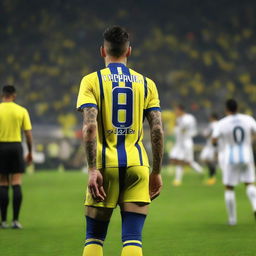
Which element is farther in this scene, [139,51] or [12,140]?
[139,51]

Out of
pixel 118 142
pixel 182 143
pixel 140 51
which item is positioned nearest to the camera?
pixel 118 142

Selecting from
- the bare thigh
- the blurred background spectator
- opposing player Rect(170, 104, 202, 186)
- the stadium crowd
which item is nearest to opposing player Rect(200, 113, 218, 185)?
opposing player Rect(170, 104, 202, 186)

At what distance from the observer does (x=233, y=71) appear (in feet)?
109

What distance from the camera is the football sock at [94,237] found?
4.33 m

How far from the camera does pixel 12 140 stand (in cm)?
934

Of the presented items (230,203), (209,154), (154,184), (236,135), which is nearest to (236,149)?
(236,135)

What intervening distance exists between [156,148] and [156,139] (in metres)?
0.06

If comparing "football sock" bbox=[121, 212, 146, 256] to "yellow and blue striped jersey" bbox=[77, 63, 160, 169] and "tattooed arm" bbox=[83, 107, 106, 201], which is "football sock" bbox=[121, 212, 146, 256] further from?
"yellow and blue striped jersey" bbox=[77, 63, 160, 169]

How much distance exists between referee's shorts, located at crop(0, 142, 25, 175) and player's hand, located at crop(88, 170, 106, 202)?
5266 millimetres

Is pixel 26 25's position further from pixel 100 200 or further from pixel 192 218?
pixel 100 200

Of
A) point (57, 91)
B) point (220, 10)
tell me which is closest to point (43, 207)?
point (57, 91)

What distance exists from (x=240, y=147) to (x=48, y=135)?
18877 mm

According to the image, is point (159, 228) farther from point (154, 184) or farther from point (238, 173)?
point (154, 184)

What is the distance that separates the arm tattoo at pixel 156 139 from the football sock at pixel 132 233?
14.0 inches
